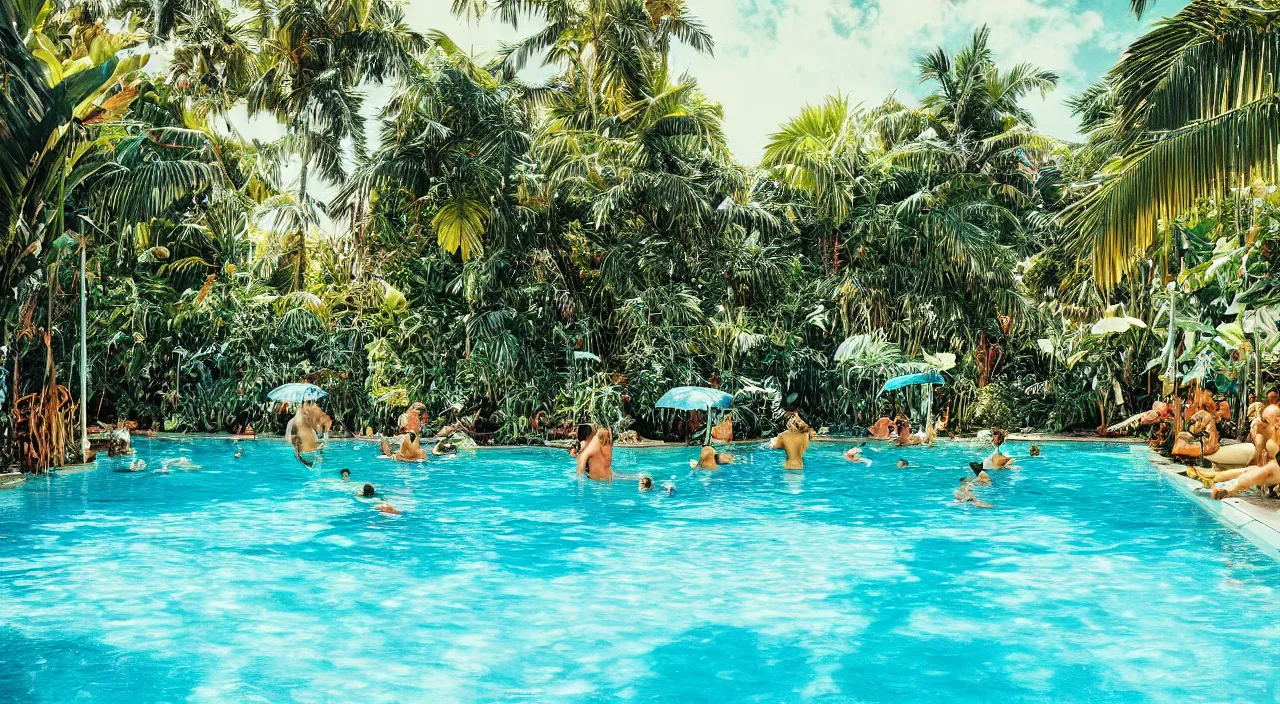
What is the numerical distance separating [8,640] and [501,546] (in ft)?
17.3

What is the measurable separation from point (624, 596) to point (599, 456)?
7.41 meters

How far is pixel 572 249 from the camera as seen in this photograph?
2545 cm

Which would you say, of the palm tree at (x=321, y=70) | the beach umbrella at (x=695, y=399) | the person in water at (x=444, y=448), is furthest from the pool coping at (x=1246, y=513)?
the palm tree at (x=321, y=70)

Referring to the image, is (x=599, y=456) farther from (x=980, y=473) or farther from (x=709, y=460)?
(x=980, y=473)

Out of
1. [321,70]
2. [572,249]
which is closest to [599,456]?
[572,249]

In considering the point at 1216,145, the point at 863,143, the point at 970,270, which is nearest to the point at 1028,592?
the point at 1216,145

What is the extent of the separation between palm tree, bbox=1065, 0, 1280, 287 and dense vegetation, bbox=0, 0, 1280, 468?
9.57m

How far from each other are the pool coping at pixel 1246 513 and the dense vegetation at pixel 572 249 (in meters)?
4.03

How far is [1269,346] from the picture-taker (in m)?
15.4

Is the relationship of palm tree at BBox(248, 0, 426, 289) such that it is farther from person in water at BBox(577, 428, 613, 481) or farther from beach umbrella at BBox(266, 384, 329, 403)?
person in water at BBox(577, 428, 613, 481)

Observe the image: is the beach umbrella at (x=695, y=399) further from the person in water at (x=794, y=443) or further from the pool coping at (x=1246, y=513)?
the pool coping at (x=1246, y=513)

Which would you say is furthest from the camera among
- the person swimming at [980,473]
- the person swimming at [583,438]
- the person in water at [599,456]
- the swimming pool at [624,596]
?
the person swimming at [583,438]

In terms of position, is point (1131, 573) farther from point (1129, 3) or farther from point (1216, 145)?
point (1129, 3)

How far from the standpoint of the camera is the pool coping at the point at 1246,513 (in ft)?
35.8
